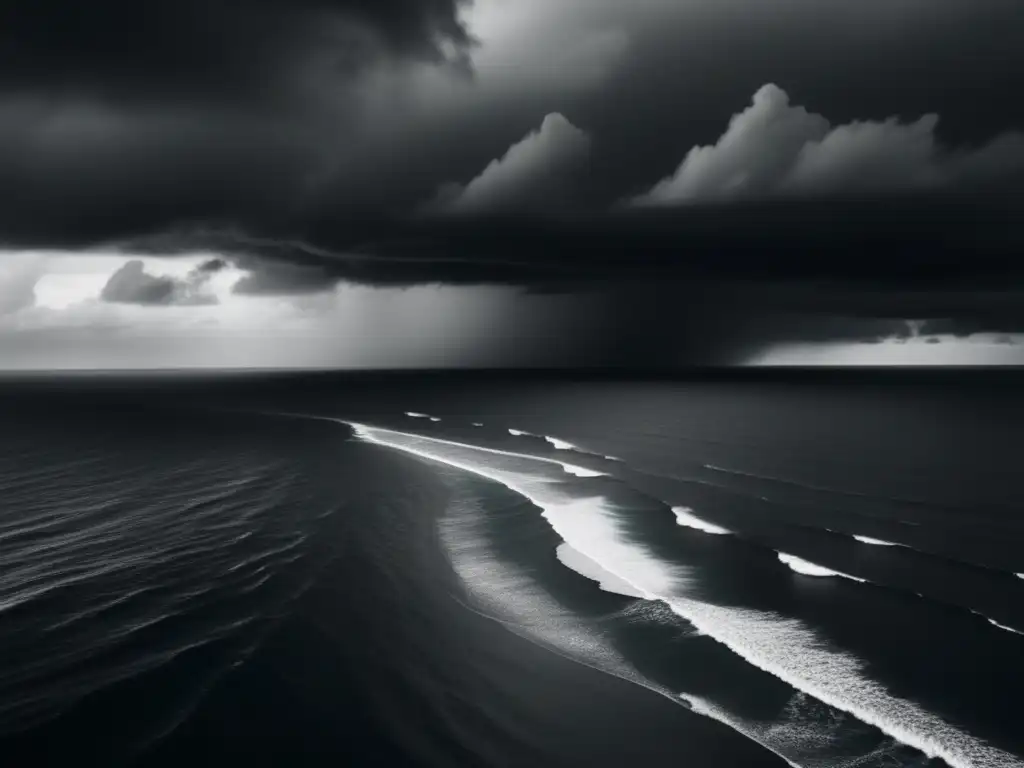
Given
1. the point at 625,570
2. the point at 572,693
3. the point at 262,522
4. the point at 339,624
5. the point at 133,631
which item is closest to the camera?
the point at 572,693

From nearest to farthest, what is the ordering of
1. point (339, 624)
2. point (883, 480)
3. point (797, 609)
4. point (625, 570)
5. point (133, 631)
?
point (133, 631) → point (339, 624) → point (797, 609) → point (625, 570) → point (883, 480)

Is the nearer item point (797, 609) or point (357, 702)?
point (357, 702)

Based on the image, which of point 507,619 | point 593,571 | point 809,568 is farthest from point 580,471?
point 507,619

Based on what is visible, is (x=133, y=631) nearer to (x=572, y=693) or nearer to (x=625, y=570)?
(x=572, y=693)

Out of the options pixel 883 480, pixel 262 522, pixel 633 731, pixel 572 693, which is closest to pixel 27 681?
pixel 572 693

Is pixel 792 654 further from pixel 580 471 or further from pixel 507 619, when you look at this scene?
pixel 580 471

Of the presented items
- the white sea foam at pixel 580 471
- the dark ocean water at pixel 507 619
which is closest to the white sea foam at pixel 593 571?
the dark ocean water at pixel 507 619
